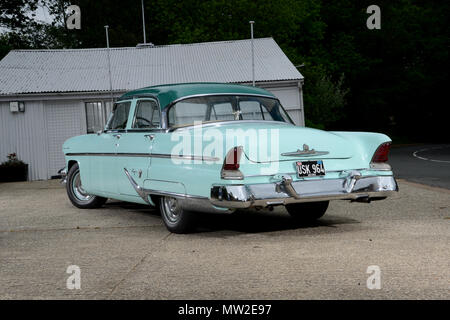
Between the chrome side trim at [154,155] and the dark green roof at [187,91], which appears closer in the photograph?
the chrome side trim at [154,155]

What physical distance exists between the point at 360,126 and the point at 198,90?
44.3m

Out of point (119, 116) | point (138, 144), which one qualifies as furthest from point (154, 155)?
point (119, 116)

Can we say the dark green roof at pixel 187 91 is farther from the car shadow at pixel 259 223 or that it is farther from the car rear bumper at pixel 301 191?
the car rear bumper at pixel 301 191

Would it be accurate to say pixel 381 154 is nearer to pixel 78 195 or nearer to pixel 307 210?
pixel 307 210

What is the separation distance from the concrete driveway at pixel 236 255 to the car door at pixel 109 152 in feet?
1.67

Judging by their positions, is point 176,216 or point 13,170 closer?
point 176,216

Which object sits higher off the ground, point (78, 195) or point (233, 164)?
point (233, 164)

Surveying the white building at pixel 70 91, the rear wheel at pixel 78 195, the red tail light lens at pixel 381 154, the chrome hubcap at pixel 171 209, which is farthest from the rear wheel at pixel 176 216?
the white building at pixel 70 91

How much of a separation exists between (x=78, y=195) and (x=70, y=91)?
11074mm

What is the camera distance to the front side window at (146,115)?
25.2 ft

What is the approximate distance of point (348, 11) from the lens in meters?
47.2

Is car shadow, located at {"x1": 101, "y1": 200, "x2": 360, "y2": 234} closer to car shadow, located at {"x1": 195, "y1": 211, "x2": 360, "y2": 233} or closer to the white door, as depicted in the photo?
car shadow, located at {"x1": 195, "y1": 211, "x2": 360, "y2": 233}

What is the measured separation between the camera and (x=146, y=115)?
7906 millimetres

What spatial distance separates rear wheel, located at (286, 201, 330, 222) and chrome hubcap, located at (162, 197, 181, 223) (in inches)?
60.6
